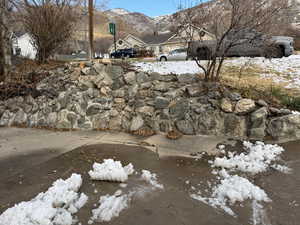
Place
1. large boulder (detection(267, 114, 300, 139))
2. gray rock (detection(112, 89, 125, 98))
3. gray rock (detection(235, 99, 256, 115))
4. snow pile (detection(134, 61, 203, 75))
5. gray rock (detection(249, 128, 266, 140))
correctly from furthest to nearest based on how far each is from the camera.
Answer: snow pile (detection(134, 61, 203, 75))
gray rock (detection(112, 89, 125, 98))
gray rock (detection(235, 99, 256, 115))
gray rock (detection(249, 128, 266, 140))
large boulder (detection(267, 114, 300, 139))

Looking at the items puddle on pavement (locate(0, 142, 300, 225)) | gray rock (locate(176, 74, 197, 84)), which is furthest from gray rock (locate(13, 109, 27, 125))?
gray rock (locate(176, 74, 197, 84))

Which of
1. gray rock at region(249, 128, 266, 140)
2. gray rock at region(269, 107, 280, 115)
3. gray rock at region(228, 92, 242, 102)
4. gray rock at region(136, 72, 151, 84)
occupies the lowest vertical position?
gray rock at region(249, 128, 266, 140)

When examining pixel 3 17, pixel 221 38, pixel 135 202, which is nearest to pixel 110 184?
pixel 135 202

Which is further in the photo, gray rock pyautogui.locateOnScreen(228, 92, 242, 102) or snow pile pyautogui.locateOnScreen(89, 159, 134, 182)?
gray rock pyautogui.locateOnScreen(228, 92, 242, 102)

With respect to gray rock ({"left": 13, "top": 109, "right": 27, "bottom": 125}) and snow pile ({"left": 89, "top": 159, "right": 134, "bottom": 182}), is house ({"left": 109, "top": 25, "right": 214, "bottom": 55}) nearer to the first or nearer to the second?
snow pile ({"left": 89, "top": 159, "right": 134, "bottom": 182})

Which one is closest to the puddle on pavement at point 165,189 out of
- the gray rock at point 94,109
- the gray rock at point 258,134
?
the gray rock at point 258,134

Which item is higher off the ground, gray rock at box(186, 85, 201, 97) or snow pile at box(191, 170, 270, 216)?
gray rock at box(186, 85, 201, 97)

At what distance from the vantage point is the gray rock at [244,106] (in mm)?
4621

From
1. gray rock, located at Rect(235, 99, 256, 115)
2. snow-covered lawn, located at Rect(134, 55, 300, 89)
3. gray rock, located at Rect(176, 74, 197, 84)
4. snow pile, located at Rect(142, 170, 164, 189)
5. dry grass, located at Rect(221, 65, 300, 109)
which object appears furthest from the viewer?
snow-covered lawn, located at Rect(134, 55, 300, 89)

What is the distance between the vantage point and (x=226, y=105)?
4766mm

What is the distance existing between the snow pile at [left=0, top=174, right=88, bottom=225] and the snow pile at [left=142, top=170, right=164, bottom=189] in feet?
2.79

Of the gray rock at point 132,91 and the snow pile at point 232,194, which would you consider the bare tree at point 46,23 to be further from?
the snow pile at point 232,194

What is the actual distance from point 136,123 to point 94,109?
3.94 ft

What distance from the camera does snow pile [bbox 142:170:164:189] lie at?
2861mm
